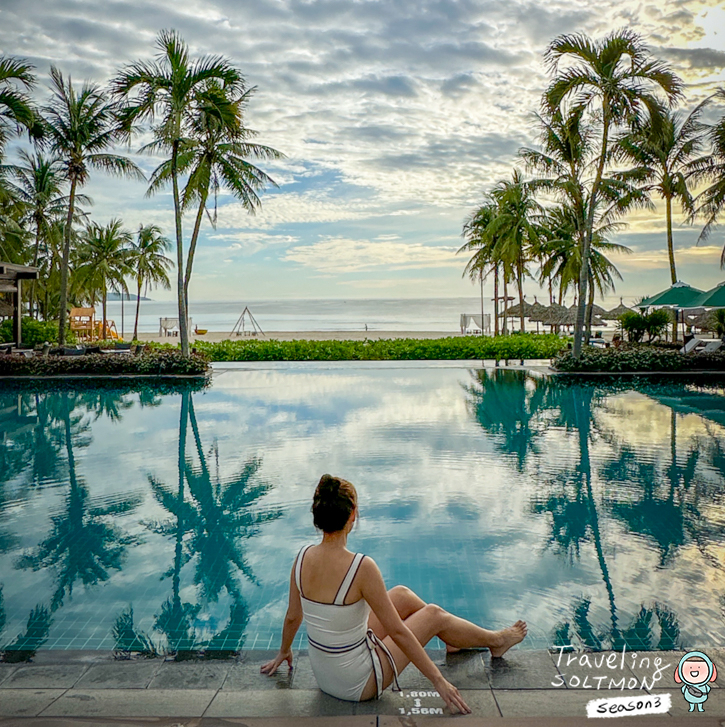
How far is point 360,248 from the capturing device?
5791cm

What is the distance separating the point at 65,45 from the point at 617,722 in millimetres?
21120

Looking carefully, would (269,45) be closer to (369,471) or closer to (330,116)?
(330,116)

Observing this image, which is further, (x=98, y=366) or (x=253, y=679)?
(x=98, y=366)

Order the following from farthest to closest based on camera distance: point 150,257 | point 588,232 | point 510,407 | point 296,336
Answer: point 296,336
point 150,257
point 588,232
point 510,407

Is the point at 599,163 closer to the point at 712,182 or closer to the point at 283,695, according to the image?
the point at 712,182

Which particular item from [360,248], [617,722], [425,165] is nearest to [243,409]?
[617,722]

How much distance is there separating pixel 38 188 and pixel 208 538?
83.5 feet

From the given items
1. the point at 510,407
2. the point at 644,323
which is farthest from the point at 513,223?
the point at 510,407

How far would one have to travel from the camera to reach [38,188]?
26.5 m

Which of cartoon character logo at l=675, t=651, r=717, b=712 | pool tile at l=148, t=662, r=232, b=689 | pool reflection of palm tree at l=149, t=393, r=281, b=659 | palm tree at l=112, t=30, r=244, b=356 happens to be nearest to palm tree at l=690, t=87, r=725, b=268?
palm tree at l=112, t=30, r=244, b=356

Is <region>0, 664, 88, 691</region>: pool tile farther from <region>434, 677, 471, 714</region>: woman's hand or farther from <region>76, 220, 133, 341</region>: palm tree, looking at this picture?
<region>76, 220, 133, 341</region>: palm tree

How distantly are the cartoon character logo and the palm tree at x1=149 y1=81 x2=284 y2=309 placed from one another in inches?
672

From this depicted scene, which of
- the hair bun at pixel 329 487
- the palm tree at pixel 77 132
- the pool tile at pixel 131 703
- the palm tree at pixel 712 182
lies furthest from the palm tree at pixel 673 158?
the pool tile at pixel 131 703

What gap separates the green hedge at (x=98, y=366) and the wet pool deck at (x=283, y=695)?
1440cm
